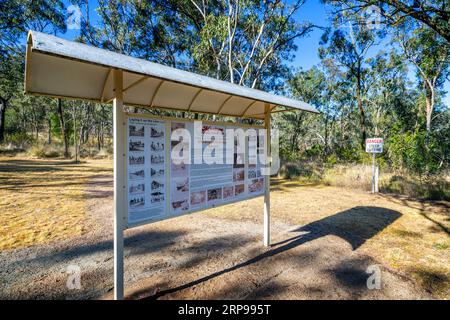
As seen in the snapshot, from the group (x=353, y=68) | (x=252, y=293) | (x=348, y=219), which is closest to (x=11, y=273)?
(x=252, y=293)

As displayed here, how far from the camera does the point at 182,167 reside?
2869 mm

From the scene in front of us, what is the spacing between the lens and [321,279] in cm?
290

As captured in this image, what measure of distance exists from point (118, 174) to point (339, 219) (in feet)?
16.7

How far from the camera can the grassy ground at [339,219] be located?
354 centimetres

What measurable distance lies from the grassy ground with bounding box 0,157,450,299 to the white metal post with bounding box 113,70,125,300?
98.1 inches

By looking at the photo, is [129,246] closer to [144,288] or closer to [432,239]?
[144,288]

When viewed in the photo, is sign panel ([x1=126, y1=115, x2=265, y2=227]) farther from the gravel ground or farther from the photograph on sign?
the gravel ground

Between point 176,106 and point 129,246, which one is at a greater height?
point 176,106

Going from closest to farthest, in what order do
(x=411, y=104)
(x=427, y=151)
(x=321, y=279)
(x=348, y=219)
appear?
1. (x=321, y=279)
2. (x=348, y=219)
3. (x=427, y=151)
4. (x=411, y=104)

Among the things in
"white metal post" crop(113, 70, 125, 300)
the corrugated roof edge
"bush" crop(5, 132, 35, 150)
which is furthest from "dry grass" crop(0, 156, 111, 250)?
"bush" crop(5, 132, 35, 150)

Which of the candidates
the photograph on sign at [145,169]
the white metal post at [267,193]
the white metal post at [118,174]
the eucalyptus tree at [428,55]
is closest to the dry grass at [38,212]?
the white metal post at [118,174]

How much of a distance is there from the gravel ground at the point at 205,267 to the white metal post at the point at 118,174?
46cm
